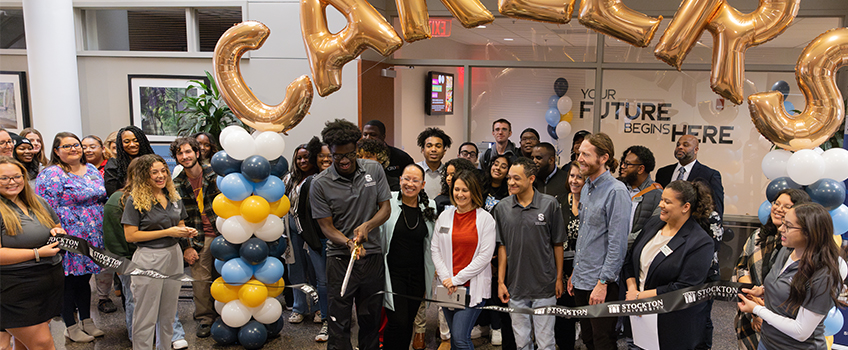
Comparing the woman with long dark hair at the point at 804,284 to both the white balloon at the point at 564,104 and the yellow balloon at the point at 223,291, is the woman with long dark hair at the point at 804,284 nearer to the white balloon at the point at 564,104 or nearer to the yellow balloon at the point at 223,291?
the yellow balloon at the point at 223,291

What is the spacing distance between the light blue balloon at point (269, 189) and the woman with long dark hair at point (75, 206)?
4.76 ft

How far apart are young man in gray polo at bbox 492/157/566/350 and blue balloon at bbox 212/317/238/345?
2206mm

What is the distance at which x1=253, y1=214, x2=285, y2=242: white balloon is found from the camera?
410 centimetres

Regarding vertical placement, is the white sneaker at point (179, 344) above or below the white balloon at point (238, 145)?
below

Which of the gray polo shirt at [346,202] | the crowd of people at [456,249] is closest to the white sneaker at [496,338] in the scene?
the crowd of people at [456,249]

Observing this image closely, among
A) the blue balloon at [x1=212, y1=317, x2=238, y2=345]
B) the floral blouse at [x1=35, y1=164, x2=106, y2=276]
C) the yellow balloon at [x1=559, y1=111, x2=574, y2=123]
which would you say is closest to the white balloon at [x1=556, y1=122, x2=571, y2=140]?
the yellow balloon at [x1=559, y1=111, x2=574, y2=123]

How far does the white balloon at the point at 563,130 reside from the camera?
6703mm

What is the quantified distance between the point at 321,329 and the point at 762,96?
3.71 m

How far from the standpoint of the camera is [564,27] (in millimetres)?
6551

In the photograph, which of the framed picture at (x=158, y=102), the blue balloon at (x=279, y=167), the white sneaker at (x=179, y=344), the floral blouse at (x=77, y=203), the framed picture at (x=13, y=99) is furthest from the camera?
the framed picture at (x=13, y=99)

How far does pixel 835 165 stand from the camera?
3.24 m

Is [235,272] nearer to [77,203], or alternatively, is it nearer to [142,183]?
[142,183]

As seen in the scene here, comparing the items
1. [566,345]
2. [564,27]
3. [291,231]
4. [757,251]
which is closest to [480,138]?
[564,27]

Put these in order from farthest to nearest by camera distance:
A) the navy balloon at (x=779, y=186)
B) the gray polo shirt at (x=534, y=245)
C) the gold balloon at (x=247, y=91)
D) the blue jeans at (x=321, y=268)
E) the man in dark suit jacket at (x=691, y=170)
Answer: the man in dark suit jacket at (x=691, y=170), the blue jeans at (x=321, y=268), the gold balloon at (x=247, y=91), the gray polo shirt at (x=534, y=245), the navy balloon at (x=779, y=186)
